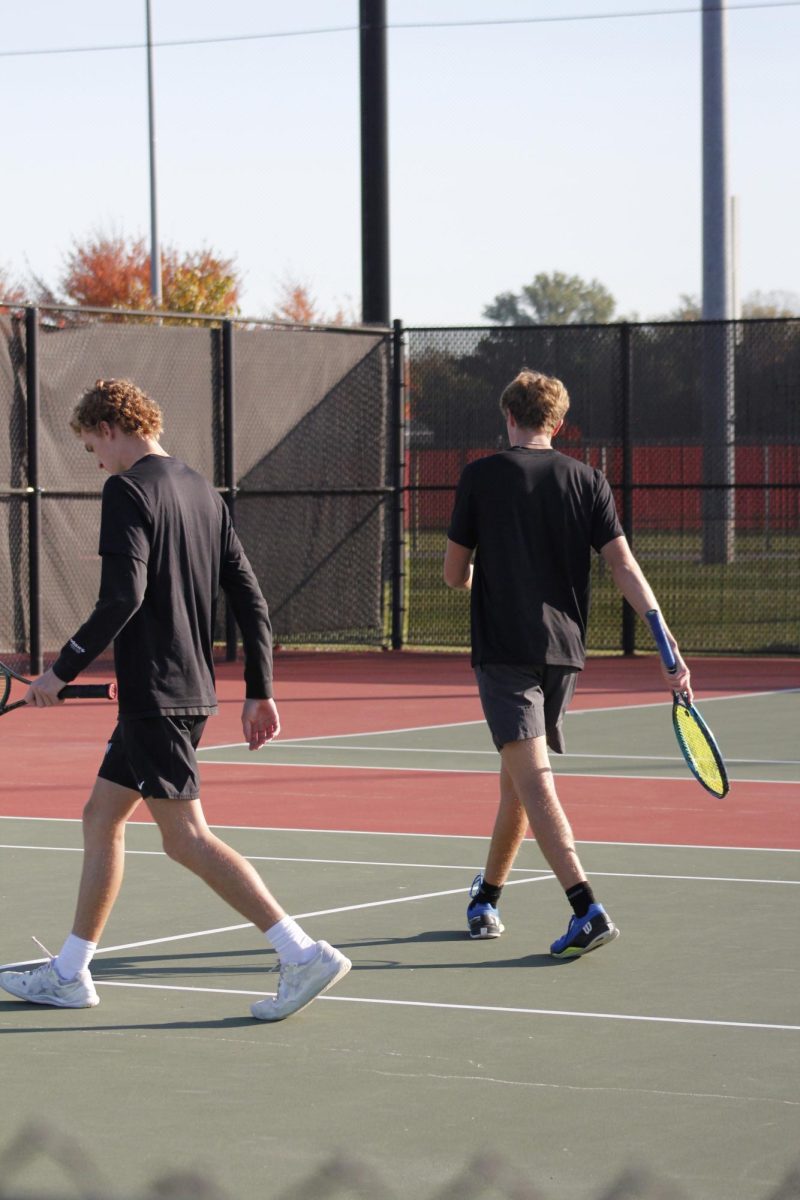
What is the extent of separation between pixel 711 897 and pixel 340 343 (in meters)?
12.4

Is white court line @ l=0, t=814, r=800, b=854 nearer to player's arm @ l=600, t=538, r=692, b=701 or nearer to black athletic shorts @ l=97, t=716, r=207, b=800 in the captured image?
player's arm @ l=600, t=538, r=692, b=701

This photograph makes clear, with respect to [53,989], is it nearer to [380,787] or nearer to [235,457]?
[380,787]

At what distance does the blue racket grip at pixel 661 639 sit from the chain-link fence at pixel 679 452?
39.5 feet

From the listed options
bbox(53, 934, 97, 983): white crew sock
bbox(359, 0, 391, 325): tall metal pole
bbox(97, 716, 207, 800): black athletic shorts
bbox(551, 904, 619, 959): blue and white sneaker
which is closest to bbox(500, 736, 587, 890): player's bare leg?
bbox(551, 904, 619, 959): blue and white sneaker

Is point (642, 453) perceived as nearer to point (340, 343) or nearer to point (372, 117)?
point (340, 343)

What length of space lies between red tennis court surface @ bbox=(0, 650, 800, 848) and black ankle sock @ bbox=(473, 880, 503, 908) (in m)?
2.05

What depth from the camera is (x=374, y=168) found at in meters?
21.9

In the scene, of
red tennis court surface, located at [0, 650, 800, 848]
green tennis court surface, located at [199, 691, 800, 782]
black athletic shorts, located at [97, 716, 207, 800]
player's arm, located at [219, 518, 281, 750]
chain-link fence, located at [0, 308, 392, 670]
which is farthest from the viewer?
chain-link fence, located at [0, 308, 392, 670]

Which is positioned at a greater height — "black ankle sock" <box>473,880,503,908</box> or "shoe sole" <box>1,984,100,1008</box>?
"black ankle sock" <box>473,880,503,908</box>

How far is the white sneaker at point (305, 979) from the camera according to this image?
601 centimetres

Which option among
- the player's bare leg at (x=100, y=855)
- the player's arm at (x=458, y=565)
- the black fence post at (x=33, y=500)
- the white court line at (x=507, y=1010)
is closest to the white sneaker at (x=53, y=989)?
the player's bare leg at (x=100, y=855)

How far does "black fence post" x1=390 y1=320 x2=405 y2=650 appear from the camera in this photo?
19594mm

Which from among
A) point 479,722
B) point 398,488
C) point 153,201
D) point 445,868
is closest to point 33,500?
point 398,488

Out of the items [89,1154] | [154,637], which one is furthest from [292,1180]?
[154,637]
